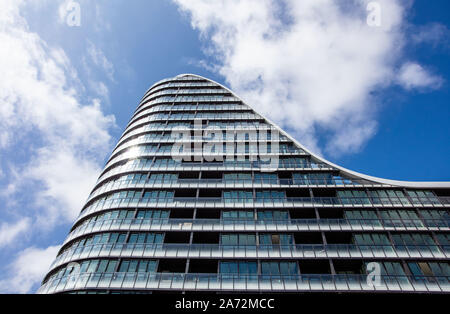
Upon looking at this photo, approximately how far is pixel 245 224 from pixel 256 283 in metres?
6.57

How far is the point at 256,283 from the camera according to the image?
2303cm

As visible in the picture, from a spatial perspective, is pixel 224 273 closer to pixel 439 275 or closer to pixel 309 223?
pixel 309 223

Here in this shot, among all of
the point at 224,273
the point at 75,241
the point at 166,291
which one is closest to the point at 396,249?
the point at 224,273

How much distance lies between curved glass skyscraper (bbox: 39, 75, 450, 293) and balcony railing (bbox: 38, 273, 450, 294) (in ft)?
0.31

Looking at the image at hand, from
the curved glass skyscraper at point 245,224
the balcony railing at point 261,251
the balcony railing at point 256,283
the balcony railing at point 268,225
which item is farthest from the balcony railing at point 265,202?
the balcony railing at point 256,283

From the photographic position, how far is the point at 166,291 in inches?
888

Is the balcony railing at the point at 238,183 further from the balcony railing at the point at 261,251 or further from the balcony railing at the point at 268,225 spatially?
the balcony railing at the point at 261,251

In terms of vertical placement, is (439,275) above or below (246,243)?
below

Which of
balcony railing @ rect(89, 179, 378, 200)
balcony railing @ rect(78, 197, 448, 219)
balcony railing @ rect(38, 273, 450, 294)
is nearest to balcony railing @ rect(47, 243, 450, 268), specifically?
balcony railing @ rect(38, 273, 450, 294)

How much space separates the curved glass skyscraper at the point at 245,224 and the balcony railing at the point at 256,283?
0.09 metres

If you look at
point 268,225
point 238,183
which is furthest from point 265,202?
point 238,183

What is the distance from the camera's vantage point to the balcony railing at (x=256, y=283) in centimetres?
2223

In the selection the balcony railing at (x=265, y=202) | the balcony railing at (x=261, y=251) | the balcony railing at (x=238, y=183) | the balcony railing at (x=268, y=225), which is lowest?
the balcony railing at (x=261, y=251)
